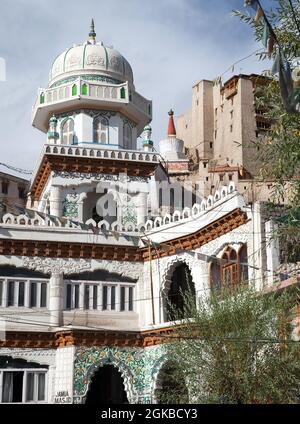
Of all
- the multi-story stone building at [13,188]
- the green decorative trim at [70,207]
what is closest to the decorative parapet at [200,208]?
the green decorative trim at [70,207]

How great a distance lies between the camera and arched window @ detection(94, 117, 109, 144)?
30.6m

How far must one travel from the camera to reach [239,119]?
61094mm

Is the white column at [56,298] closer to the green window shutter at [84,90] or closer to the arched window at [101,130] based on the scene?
the arched window at [101,130]

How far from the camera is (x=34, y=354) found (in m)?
25.8

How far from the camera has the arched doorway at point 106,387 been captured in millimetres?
29453

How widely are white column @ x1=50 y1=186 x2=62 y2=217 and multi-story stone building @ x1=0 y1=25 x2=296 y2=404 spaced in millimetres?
40

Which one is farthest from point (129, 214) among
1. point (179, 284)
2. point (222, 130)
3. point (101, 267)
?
point (222, 130)

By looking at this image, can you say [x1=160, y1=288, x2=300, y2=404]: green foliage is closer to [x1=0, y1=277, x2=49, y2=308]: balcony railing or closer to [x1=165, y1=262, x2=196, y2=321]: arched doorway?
[x1=0, y1=277, x2=49, y2=308]: balcony railing

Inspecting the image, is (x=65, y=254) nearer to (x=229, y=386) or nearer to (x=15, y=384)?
(x=15, y=384)

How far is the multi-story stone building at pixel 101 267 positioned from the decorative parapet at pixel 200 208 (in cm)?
5

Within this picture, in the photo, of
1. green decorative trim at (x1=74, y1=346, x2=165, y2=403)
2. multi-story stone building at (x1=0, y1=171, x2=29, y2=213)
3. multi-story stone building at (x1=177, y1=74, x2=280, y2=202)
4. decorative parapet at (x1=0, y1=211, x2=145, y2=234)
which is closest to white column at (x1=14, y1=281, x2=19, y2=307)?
decorative parapet at (x1=0, y1=211, x2=145, y2=234)

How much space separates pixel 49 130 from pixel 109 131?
2358 millimetres

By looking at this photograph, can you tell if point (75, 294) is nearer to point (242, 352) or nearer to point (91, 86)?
point (91, 86)
